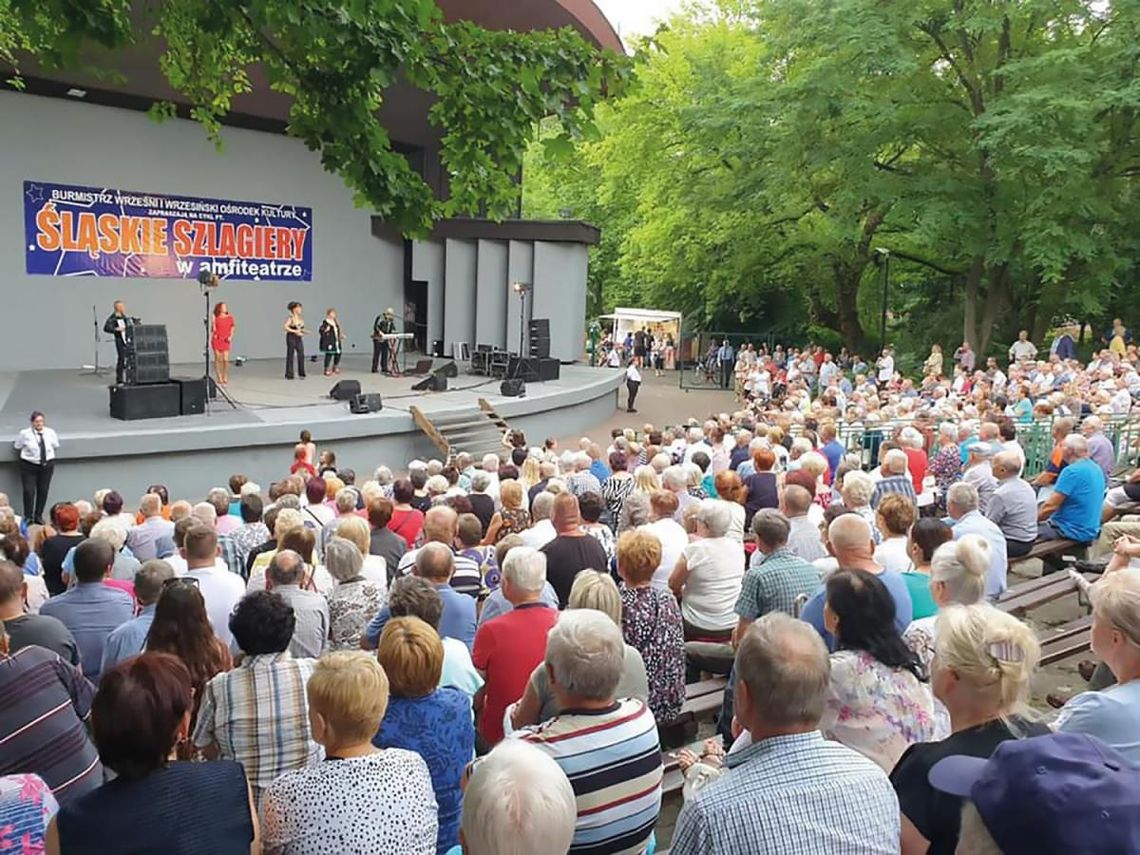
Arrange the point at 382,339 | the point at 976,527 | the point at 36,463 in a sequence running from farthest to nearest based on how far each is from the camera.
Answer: the point at 382,339, the point at 36,463, the point at 976,527

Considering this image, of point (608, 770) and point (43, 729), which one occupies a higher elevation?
point (608, 770)

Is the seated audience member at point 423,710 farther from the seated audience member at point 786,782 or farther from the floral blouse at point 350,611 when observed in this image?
the floral blouse at point 350,611

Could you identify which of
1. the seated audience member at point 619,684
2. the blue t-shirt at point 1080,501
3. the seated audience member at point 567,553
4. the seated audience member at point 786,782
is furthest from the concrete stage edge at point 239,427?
the seated audience member at point 786,782

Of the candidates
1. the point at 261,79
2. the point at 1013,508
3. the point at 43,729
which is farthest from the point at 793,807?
the point at 261,79

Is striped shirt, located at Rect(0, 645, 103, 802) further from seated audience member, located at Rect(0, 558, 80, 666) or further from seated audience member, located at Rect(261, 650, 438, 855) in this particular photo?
seated audience member, located at Rect(261, 650, 438, 855)

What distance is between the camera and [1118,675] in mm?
2541

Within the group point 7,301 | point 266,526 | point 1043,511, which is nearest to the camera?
point 266,526

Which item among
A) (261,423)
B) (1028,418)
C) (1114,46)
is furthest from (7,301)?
(1114,46)

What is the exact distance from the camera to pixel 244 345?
21.1 meters

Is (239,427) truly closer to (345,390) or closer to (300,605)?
(345,390)

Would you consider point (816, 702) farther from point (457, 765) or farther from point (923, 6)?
point (923, 6)

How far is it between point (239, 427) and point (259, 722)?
32.4 ft

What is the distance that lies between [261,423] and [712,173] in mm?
16471

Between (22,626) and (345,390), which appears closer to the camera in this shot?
(22,626)
